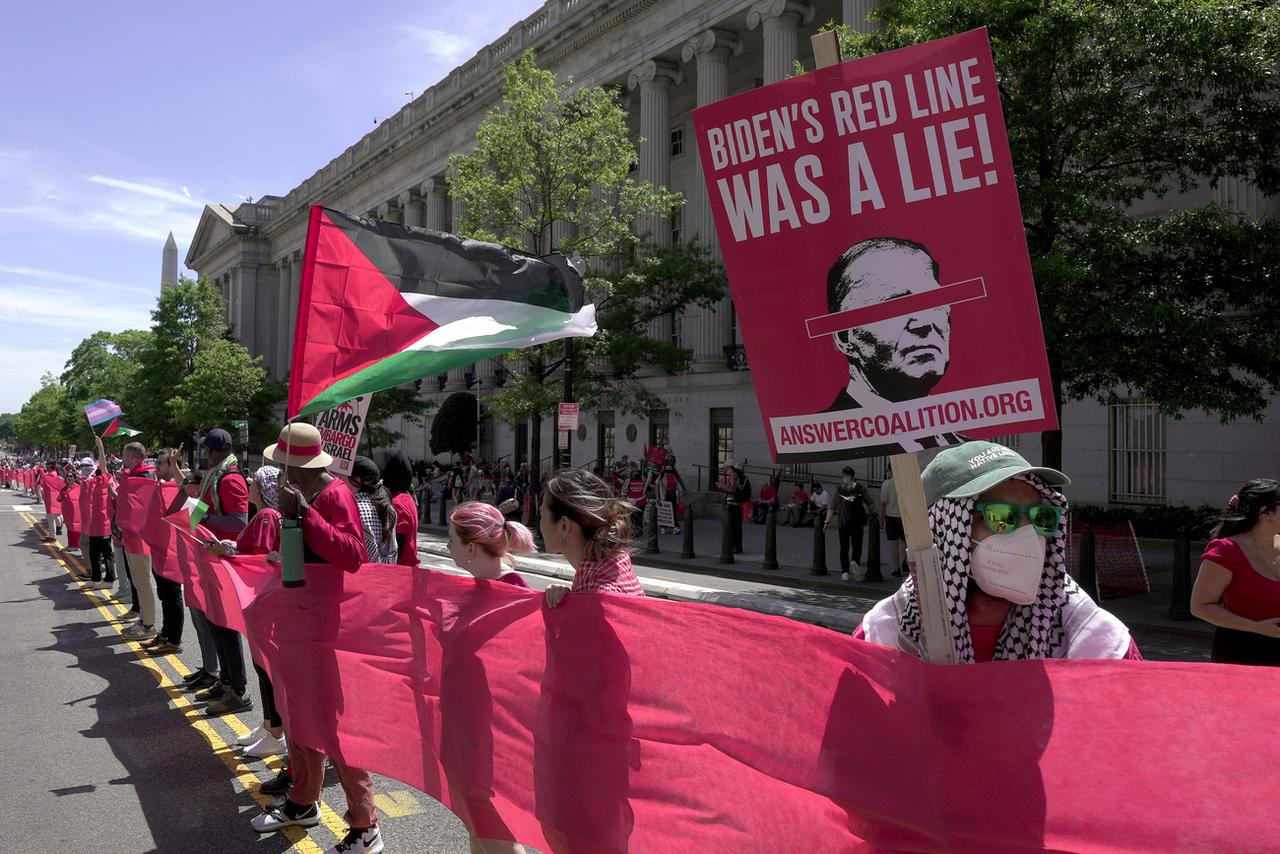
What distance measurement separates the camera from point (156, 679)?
28.1 ft

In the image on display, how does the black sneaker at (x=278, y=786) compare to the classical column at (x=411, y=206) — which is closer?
the black sneaker at (x=278, y=786)

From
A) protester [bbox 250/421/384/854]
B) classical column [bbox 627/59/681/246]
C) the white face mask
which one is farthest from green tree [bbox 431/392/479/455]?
the white face mask

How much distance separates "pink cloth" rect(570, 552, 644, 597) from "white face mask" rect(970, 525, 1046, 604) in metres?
1.44

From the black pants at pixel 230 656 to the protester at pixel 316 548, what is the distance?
98.6 inches

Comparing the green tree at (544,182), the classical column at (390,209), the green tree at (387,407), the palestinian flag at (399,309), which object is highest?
the classical column at (390,209)

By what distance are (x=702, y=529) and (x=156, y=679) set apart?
62.4ft

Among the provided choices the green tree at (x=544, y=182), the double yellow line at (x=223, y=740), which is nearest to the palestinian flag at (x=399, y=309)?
the double yellow line at (x=223, y=740)

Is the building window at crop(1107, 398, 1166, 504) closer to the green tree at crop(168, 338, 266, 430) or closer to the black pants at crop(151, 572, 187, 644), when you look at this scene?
the black pants at crop(151, 572, 187, 644)

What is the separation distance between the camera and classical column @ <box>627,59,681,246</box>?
109ft

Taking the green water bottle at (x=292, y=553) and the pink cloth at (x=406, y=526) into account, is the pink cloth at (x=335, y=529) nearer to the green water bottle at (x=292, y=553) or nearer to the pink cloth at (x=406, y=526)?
the green water bottle at (x=292, y=553)

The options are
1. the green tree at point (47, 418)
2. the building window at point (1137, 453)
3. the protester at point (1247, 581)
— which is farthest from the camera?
the green tree at point (47, 418)

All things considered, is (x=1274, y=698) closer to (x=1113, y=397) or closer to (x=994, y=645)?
Answer: (x=994, y=645)

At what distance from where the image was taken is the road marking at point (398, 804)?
5.39 meters

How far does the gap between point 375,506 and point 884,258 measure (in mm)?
4232
